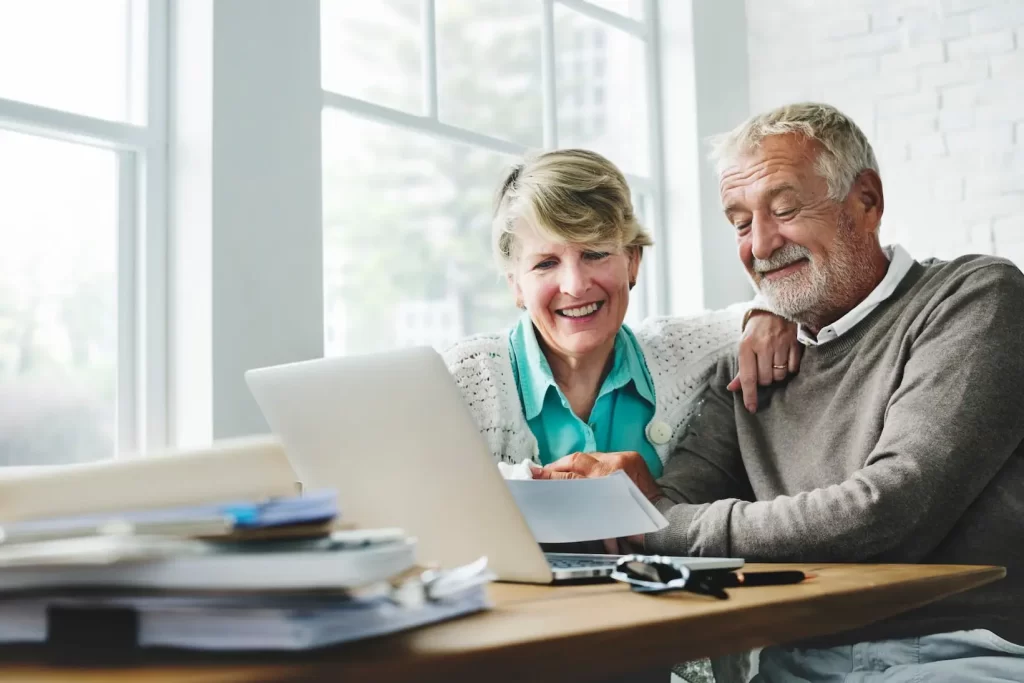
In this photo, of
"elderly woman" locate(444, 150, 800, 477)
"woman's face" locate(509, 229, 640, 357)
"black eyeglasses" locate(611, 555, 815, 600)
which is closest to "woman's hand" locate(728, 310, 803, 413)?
"elderly woman" locate(444, 150, 800, 477)

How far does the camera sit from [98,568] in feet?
2.06

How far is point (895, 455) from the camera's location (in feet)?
5.13

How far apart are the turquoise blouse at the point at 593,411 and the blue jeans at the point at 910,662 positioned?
48cm

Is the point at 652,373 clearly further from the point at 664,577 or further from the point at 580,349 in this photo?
the point at 664,577

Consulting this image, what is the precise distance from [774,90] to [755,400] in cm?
277

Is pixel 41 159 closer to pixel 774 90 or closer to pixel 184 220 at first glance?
pixel 184 220

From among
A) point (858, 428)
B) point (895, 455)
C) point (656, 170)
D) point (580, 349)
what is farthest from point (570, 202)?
point (656, 170)

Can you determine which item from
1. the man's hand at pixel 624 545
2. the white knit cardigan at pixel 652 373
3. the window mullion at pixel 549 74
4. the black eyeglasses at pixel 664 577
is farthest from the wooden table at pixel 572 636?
the window mullion at pixel 549 74

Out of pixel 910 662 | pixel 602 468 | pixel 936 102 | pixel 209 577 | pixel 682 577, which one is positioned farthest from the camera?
pixel 936 102

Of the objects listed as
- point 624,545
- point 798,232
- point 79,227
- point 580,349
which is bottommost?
point 624,545

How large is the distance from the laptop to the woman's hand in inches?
34.9

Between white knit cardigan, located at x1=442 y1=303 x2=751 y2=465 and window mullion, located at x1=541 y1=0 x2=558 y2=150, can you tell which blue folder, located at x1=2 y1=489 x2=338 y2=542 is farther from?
window mullion, located at x1=541 y1=0 x2=558 y2=150

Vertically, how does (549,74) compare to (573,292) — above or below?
above

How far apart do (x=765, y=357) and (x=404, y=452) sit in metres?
1.13
